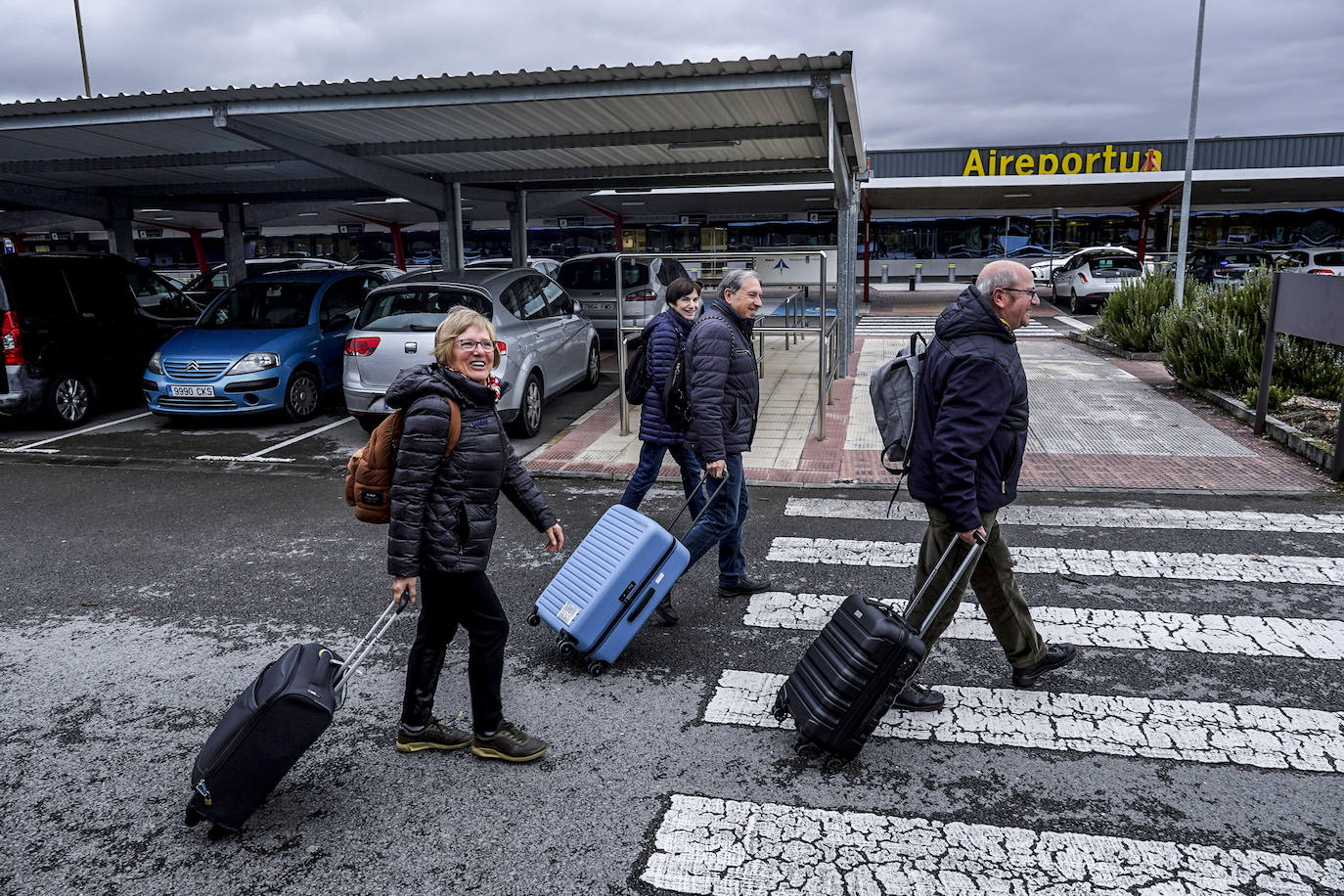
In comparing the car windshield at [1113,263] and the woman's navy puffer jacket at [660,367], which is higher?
the car windshield at [1113,263]

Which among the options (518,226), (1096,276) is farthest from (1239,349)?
(1096,276)

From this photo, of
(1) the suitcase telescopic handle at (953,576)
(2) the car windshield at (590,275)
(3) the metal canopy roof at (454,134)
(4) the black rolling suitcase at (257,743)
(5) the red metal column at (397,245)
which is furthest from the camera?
(5) the red metal column at (397,245)

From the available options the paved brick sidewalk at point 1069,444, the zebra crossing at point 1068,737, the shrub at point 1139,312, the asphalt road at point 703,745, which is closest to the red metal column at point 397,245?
the paved brick sidewalk at point 1069,444

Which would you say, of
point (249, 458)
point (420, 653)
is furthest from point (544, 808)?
point (249, 458)

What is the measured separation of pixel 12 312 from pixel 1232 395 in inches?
515

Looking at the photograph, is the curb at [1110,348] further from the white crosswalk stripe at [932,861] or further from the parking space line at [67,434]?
the parking space line at [67,434]

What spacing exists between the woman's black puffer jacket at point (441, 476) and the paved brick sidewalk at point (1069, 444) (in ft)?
15.7

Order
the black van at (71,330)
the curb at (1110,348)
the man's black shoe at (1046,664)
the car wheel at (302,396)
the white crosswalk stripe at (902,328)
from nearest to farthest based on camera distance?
1. the man's black shoe at (1046,664)
2. the black van at (71,330)
3. the car wheel at (302,396)
4. the curb at (1110,348)
5. the white crosswalk stripe at (902,328)

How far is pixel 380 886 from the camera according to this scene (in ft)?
9.86

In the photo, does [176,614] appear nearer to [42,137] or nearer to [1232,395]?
[42,137]

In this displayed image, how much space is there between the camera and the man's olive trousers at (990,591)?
4074 millimetres

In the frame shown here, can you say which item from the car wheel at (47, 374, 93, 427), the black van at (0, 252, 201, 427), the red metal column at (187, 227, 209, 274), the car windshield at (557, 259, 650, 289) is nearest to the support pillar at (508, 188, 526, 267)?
the car windshield at (557, 259, 650, 289)

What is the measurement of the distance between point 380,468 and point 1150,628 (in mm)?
3902

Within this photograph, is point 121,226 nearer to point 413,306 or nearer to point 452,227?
point 452,227
